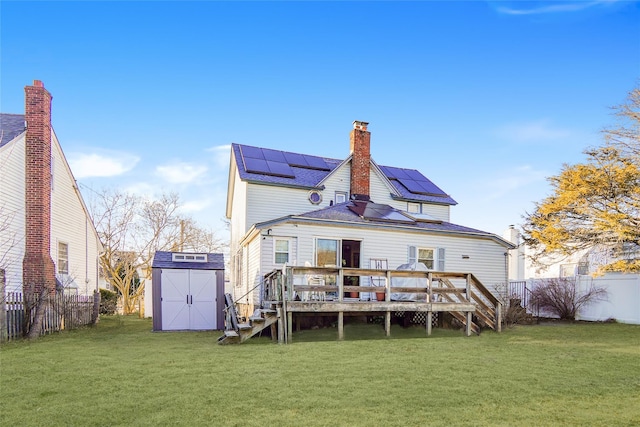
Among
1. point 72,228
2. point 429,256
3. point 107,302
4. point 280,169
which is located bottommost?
point 107,302

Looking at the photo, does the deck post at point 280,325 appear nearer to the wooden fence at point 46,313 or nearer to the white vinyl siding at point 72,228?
the wooden fence at point 46,313

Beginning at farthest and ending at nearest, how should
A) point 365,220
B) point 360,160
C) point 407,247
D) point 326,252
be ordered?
point 360,160 < point 407,247 < point 365,220 < point 326,252

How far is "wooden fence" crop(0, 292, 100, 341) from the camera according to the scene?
11.4 meters

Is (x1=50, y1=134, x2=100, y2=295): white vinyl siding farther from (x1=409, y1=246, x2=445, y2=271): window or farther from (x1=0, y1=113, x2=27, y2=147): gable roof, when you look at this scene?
(x1=409, y1=246, x2=445, y2=271): window

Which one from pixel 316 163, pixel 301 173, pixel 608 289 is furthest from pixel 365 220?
pixel 608 289

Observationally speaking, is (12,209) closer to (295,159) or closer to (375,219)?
(375,219)

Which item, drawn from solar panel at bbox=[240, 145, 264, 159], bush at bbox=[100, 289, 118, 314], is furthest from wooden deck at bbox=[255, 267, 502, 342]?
bush at bbox=[100, 289, 118, 314]

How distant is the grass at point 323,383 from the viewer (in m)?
4.79

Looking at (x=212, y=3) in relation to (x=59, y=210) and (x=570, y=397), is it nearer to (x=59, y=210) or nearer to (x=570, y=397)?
(x=59, y=210)

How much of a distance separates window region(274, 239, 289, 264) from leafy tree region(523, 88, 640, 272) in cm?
1104

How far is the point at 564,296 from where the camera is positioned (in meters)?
18.7

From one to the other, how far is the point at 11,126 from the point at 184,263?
7497 mm

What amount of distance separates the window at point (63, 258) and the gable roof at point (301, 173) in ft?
25.2

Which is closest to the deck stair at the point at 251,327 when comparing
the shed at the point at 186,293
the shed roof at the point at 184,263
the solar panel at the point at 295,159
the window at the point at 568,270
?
the shed at the point at 186,293
